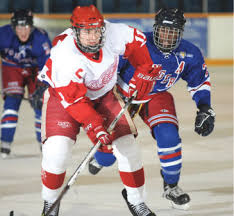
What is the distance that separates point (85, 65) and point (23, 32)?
1943 millimetres

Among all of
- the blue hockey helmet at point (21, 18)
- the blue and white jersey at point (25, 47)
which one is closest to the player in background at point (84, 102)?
the blue hockey helmet at point (21, 18)

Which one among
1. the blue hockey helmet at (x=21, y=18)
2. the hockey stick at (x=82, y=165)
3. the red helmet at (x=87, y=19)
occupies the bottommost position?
the hockey stick at (x=82, y=165)

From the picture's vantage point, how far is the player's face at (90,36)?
10.6ft

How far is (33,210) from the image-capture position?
12.1ft

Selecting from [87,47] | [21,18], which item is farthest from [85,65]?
[21,18]

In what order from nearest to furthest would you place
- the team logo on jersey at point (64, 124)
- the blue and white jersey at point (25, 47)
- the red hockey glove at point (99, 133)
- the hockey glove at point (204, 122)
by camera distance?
the red hockey glove at point (99, 133) < the team logo on jersey at point (64, 124) < the hockey glove at point (204, 122) < the blue and white jersey at point (25, 47)

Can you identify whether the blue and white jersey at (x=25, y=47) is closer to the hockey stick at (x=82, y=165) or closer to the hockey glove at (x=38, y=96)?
the hockey glove at (x=38, y=96)

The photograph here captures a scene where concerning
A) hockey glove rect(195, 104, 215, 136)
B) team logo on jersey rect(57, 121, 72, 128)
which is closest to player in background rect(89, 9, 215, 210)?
hockey glove rect(195, 104, 215, 136)

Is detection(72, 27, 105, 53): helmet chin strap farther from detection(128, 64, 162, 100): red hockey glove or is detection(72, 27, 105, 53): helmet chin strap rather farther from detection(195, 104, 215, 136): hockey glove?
detection(195, 104, 215, 136): hockey glove

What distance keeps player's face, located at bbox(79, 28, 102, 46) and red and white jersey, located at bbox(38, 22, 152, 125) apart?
7 centimetres

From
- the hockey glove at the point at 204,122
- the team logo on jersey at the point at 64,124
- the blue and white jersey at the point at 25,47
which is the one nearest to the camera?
the team logo on jersey at the point at 64,124

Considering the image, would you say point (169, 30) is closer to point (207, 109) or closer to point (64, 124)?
point (207, 109)

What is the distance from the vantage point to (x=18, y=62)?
17.5 ft

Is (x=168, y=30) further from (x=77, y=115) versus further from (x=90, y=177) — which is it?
(x=90, y=177)
